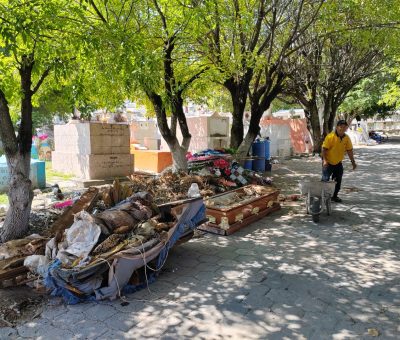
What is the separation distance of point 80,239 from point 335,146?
5544 millimetres

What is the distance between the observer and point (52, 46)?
4.68 metres

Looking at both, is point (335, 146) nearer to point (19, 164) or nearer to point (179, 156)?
point (179, 156)

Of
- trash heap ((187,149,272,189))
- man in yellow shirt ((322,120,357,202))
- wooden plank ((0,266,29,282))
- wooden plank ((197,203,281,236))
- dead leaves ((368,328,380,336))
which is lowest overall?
dead leaves ((368,328,380,336))

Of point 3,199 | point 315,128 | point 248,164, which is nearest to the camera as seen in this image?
point 3,199

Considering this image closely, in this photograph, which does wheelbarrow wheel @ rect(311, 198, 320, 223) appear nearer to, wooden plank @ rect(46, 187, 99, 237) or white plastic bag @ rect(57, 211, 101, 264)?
wooden plank @ rect(46, 187, 99, 237)

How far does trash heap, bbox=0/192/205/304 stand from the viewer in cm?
371

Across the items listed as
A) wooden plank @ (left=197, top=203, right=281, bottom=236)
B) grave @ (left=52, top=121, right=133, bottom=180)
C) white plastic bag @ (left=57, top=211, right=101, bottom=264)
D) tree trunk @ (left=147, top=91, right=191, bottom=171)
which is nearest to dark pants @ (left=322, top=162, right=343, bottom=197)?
wooden plank @ (left=197, top=203, right=281, bottom=236)

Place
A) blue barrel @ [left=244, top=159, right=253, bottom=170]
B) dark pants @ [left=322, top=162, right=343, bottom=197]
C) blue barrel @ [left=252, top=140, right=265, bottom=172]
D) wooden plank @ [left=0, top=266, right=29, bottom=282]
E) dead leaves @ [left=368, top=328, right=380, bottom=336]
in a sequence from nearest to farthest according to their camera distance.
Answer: dead leaves @ [left=368, top=328, right=380, bottom=336] < wooden plank @ [left=0, top=266, right=29, bottom=282] < dark pants @ [left=322, top=162, right=343, bottom=197] < blue barrel @ [left=244, top=159, right=253, bottom=170] < blue barrel @ [left=252, top=140, right=265, bottom=172]

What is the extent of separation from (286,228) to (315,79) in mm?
12109

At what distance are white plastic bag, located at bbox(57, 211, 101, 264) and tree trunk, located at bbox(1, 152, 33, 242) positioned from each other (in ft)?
4.70

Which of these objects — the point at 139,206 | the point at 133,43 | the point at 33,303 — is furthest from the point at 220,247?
the point at 133,43

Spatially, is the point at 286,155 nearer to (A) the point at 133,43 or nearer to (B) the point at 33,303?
(A) the point at 133,43

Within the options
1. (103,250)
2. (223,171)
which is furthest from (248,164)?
(103,250)

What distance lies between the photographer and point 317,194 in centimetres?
657
